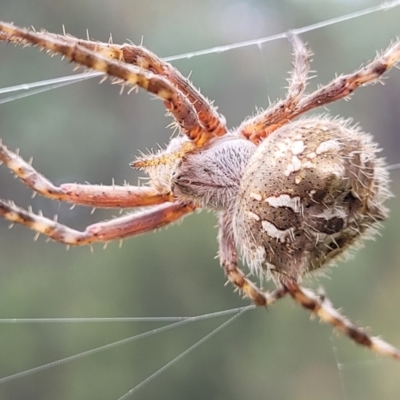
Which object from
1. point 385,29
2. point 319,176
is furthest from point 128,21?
point 319,176

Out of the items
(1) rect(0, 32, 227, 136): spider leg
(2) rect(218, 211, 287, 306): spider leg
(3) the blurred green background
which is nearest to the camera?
(1) rect(0, 32, 227, 136): spider leg

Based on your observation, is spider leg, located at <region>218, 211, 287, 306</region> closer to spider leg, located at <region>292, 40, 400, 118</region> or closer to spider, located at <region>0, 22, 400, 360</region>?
spider, located at <region>0, 22, 400, 360</region>

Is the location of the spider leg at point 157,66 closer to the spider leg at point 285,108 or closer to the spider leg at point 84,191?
the spider leg at point 285,108

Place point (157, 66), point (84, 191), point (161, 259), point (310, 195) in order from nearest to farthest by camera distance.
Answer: point (310, 195) → point (157, 66) → point (84, 191) → point (161, 259)

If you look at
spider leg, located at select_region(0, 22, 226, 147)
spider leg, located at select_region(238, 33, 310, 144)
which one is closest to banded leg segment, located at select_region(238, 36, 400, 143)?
spider leg, located at select_region(238, 33, 310, 144)

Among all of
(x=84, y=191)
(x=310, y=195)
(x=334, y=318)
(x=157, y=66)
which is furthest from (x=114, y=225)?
(x=334, y=318)

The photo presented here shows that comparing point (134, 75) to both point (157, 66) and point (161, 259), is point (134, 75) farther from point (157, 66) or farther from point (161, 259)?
point (161, 259)

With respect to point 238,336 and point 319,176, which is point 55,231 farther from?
point 238,336
